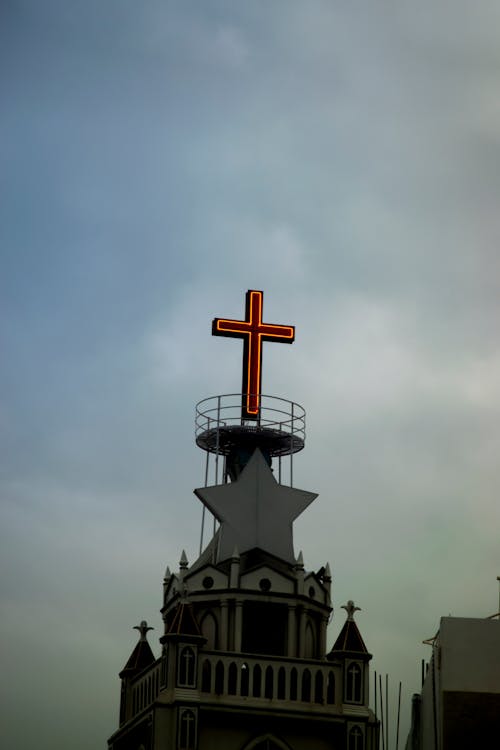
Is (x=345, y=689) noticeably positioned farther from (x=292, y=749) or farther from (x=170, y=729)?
(x=170, y=729)

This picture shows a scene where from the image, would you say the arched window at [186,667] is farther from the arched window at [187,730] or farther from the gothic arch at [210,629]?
the gothic arch at [210,629]

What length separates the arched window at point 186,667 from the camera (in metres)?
60.2

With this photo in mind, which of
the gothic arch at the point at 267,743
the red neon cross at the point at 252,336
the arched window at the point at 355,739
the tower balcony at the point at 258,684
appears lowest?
the gothic arch at the point at 267,743

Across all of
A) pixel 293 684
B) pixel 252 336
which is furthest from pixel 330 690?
pixel 252 336

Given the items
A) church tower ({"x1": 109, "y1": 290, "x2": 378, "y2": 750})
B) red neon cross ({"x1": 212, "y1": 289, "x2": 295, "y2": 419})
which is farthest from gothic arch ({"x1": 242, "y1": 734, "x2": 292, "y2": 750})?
red neon cross ({"x1": 212, "y1": 289, "x2": 295, "y2": 419})

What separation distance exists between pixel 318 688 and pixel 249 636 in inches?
161

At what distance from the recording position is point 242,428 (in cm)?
6844

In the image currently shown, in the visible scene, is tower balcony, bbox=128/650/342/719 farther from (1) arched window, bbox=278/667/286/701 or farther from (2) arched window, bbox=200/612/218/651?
(2) arched window, bbox=200/612/218/651

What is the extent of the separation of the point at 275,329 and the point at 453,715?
19.5 metres

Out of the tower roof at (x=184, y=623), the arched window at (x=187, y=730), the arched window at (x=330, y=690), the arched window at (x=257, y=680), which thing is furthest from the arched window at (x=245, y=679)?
the arched window at (x=330, y=690)

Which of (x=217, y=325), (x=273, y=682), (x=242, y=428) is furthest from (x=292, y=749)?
(x=217, y=325)

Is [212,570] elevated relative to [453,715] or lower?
elevated

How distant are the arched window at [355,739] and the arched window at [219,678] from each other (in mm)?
5621

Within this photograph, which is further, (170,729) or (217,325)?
(217,325)
